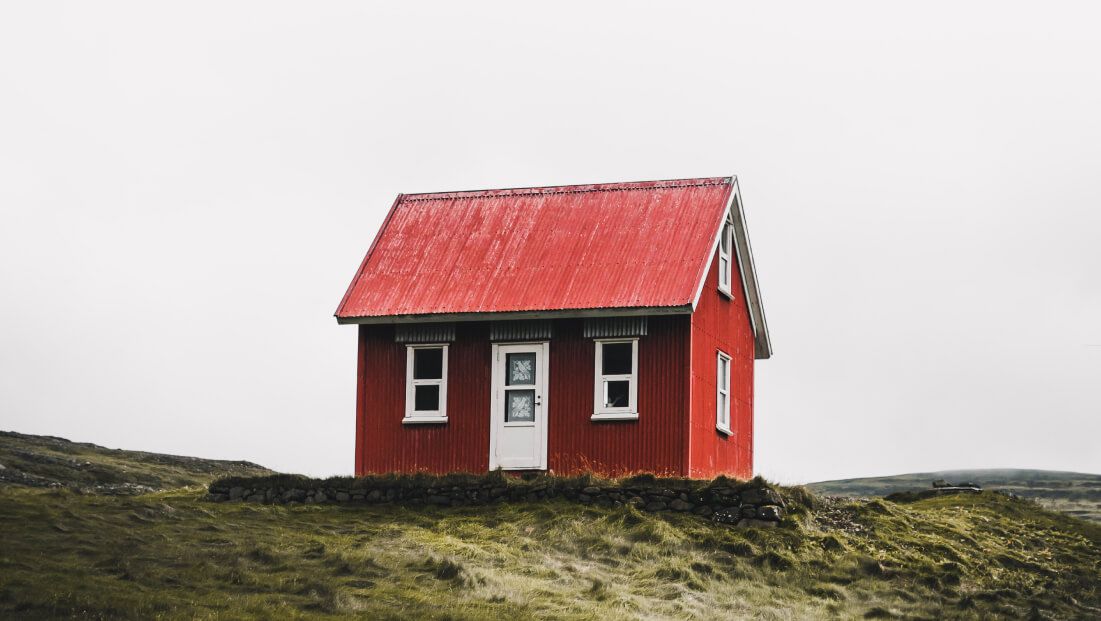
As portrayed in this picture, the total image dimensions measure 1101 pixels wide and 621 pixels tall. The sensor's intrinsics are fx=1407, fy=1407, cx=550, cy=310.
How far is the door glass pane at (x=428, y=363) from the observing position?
32000 mm

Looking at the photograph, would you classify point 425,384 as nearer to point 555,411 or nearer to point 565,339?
point 555,411

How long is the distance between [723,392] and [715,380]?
92 cm

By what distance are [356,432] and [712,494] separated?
871cm

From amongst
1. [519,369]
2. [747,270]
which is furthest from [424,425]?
[747,270]

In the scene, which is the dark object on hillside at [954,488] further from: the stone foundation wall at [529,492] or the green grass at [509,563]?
the stone foundation wall at [529,492]

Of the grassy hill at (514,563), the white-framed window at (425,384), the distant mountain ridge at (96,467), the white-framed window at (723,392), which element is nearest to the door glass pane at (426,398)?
the white-framed window at (425,384)

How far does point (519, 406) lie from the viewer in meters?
31.1

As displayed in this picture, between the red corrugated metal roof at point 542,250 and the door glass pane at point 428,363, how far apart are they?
1085mm

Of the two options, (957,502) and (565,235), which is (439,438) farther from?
(957,502)

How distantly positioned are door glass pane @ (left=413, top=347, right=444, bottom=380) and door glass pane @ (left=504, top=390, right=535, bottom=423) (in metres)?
1.84

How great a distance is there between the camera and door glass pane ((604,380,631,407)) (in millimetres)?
30469

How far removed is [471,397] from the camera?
1232 inches

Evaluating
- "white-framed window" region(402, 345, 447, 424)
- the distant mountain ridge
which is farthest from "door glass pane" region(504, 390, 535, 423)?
the distant mountain ridge

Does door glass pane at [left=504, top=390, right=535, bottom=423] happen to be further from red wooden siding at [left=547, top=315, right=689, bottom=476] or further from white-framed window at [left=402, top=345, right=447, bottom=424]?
white-framed window at [left=402, top=345, right=447, bottom=424]
